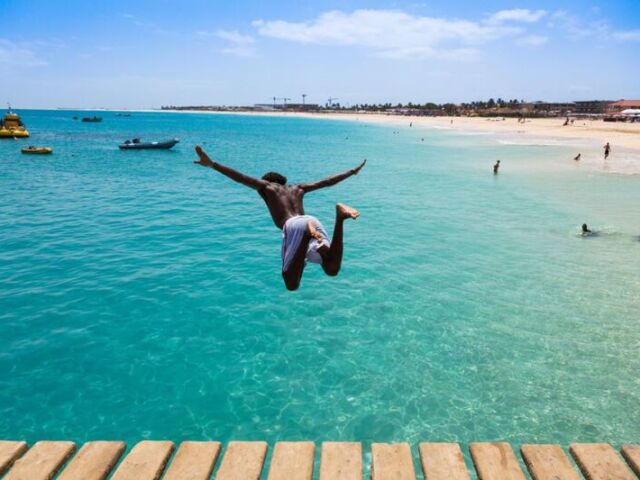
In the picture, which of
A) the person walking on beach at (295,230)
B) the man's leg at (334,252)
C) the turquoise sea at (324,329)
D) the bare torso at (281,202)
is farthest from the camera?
the turquoise sea at (324,329)

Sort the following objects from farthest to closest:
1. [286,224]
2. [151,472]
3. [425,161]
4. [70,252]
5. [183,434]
Answer: [425,161], [70,252], [183,434], [286,224], [151,472]

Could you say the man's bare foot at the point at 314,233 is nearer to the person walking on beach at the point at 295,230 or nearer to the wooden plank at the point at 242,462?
the person walking on beach at the point at 295,230

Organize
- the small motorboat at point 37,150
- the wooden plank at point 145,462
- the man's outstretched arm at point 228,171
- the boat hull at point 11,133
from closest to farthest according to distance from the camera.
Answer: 1. the wooden plank at point 145,462
2. the man's outstretched arm at point 228,171
3. the small motorboat at point 37,150
4. the boat hull at point 11,133

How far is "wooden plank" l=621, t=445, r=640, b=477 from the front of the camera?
183 inches

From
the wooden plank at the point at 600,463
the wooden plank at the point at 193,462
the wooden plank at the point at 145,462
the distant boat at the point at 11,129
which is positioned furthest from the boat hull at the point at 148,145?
the wooden plank at the point at 600,463

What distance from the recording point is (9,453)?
15.6 feet

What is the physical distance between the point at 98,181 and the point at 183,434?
3504 cm

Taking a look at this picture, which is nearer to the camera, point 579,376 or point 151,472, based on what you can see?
point 151,472

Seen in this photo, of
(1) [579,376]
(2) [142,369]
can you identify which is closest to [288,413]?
(2) [142,369]

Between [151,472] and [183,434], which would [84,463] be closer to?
[151,472]

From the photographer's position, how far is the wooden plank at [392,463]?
4.48m

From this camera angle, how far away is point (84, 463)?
182 inches

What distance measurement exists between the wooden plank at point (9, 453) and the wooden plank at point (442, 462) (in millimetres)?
4541

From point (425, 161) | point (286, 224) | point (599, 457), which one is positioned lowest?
point (425, 161)
